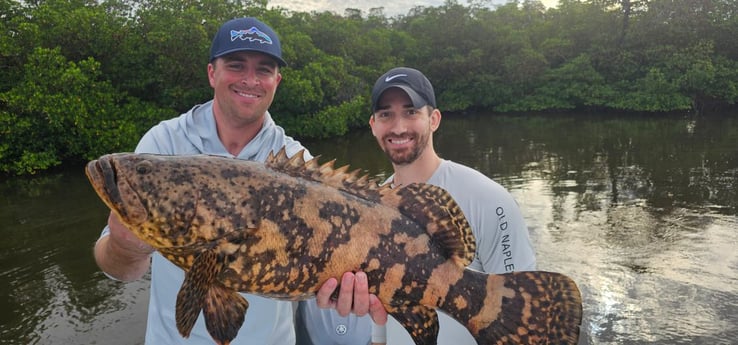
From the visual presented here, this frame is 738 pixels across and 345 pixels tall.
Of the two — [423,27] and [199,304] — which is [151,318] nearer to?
[199,304]

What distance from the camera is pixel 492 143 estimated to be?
30031 millimetres

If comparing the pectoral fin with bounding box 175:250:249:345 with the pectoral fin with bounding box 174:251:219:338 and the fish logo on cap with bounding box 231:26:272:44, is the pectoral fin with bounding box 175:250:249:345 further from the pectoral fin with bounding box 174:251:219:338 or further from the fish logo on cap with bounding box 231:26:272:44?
the fish logo on cap with bounding box 231:26:272:44

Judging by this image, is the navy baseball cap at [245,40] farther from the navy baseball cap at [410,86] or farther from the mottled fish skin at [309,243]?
the mottled fish skin at [309,243]

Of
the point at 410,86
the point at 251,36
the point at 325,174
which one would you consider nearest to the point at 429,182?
the point at 410,86

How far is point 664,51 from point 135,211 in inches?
2144

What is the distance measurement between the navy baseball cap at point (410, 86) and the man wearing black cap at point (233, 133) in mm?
870

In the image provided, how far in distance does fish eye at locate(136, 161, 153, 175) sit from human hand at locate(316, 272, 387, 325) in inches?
46.2

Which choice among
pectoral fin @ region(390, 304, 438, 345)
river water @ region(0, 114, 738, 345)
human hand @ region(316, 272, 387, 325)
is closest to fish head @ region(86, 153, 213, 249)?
human hand @ region(316, 272, 387, 325)

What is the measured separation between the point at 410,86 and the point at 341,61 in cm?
3335

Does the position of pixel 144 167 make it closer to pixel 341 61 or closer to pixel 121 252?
pixel 121 252

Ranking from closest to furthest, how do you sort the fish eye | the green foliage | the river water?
1. the fish eye
2. the river water
3. the green foliage

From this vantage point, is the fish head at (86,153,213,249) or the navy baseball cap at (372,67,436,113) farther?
the navy baseball cap at (372,67,436,113)

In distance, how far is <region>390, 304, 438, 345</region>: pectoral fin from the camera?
9.19 ft

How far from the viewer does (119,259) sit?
324 cm
